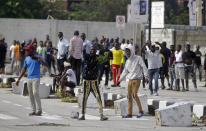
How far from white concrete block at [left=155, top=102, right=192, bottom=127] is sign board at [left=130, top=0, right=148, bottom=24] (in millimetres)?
12269

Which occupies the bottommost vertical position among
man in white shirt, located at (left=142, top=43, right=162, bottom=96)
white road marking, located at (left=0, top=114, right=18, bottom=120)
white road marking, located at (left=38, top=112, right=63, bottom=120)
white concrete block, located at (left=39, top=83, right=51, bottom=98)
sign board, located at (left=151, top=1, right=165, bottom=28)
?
white concrete block, located at (left=39, top=83, right=51, bottom=98)

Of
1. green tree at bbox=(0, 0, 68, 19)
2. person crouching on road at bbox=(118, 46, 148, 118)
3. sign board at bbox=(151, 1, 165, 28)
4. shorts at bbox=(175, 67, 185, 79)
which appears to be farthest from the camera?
green tree at bbox=(0, 0, 68, 19)

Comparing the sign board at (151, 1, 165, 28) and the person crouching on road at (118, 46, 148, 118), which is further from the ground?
the sign board at (151, 1, 165, 28)

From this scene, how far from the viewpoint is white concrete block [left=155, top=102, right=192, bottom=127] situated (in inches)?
549

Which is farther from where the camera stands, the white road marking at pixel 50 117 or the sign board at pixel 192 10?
the sign board at pixel 192 10

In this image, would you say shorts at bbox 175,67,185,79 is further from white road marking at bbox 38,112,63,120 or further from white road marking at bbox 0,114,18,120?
white road marking at bbox 0,114,18,120

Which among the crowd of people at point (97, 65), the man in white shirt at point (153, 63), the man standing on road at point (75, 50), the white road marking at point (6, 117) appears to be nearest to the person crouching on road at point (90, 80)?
the crowd of people at point (97, 65)

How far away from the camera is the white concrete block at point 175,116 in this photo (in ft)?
45.8

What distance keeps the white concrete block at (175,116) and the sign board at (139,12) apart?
483 inches

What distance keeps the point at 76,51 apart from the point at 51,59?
957 centimetres

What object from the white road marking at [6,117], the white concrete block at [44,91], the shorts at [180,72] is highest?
the shorts at [180,72]


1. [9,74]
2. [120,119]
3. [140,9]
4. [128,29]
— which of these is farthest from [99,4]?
[120,119]

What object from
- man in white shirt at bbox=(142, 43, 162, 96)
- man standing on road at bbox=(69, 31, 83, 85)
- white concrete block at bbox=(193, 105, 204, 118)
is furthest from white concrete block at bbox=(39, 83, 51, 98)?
white concrete block at bbox=(193, 105, 204, 118)

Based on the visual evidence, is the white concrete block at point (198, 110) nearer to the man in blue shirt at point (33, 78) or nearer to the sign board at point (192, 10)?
the man in blue shirt at point (33, 78)
